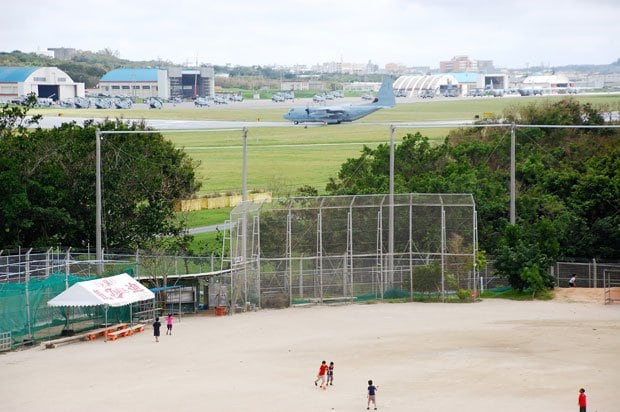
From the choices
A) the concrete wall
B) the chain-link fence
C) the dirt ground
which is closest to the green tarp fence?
the chain-link fence

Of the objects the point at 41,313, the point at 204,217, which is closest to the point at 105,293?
the point at 41,313

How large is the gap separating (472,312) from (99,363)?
17.3 m

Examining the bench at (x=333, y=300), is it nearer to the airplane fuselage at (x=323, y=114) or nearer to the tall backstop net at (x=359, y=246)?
the tall backstop net at (x=359, y=246)

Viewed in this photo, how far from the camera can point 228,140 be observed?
4638 inches

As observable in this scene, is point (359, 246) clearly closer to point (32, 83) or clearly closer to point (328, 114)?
point (328, 114)

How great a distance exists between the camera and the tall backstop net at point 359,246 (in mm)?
49688

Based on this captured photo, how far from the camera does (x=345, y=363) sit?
3650 cm

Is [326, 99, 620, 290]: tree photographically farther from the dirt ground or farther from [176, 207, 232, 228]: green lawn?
[176, 207, 232, 228]: green lawn

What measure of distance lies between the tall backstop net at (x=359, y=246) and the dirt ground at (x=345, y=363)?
2.11 m

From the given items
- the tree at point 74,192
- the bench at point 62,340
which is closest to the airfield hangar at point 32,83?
the tree at point 74,192

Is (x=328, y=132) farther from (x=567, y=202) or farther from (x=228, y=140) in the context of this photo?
(x=567, y=202)

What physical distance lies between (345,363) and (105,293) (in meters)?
10.7

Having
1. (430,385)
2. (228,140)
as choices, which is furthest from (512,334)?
(228,140)

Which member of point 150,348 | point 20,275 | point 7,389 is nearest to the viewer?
point 7,389
